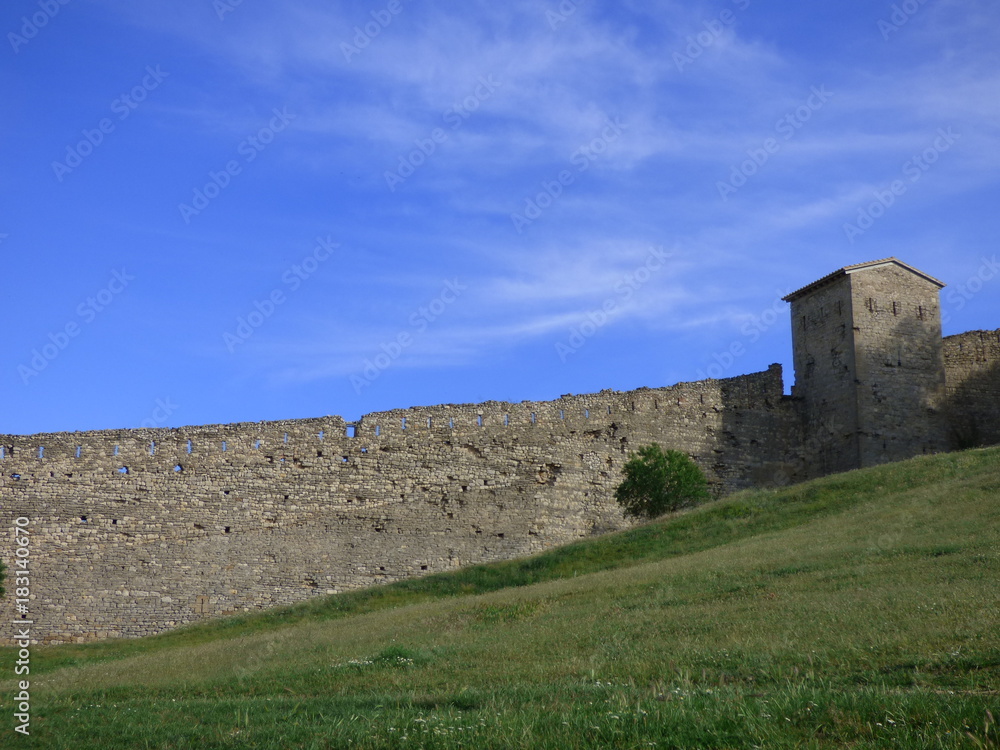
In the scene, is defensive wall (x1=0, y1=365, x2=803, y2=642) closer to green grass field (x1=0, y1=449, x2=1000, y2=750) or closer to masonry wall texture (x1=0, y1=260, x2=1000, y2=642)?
masonry wall texture (x1=0, y1=260, x2=1000, y2=642)

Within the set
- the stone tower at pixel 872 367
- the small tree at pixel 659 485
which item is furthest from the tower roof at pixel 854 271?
the small tree at pixel 659 485

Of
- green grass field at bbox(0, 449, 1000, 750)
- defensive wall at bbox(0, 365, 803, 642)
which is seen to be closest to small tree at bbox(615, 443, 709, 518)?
defensive wall at bbox(0, 365, 803, 642)

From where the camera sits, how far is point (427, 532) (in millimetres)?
28250

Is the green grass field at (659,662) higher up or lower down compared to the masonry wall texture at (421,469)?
lower down

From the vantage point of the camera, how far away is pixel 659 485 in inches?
1058

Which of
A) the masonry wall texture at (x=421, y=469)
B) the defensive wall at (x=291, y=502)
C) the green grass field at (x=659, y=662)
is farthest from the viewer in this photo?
the masonry wall texture at (x=421, y=469)

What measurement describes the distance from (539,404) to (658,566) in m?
11.6

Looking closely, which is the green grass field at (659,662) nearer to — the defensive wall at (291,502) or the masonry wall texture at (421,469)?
the defensive wall at (291,502)

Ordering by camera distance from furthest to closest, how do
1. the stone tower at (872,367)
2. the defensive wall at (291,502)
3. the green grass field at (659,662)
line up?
1. the stone tower at (872,367)
2. the defensive wall at (291,502)
3. the green grass field at (659,662)

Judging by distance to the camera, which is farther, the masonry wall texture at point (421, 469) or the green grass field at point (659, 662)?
the masonry wall texture at point (421, 469)

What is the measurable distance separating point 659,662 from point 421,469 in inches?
740

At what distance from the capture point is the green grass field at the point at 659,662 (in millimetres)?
7172

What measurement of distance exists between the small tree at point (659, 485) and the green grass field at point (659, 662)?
4580 millimetres

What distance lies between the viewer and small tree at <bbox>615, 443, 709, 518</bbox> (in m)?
27.0
